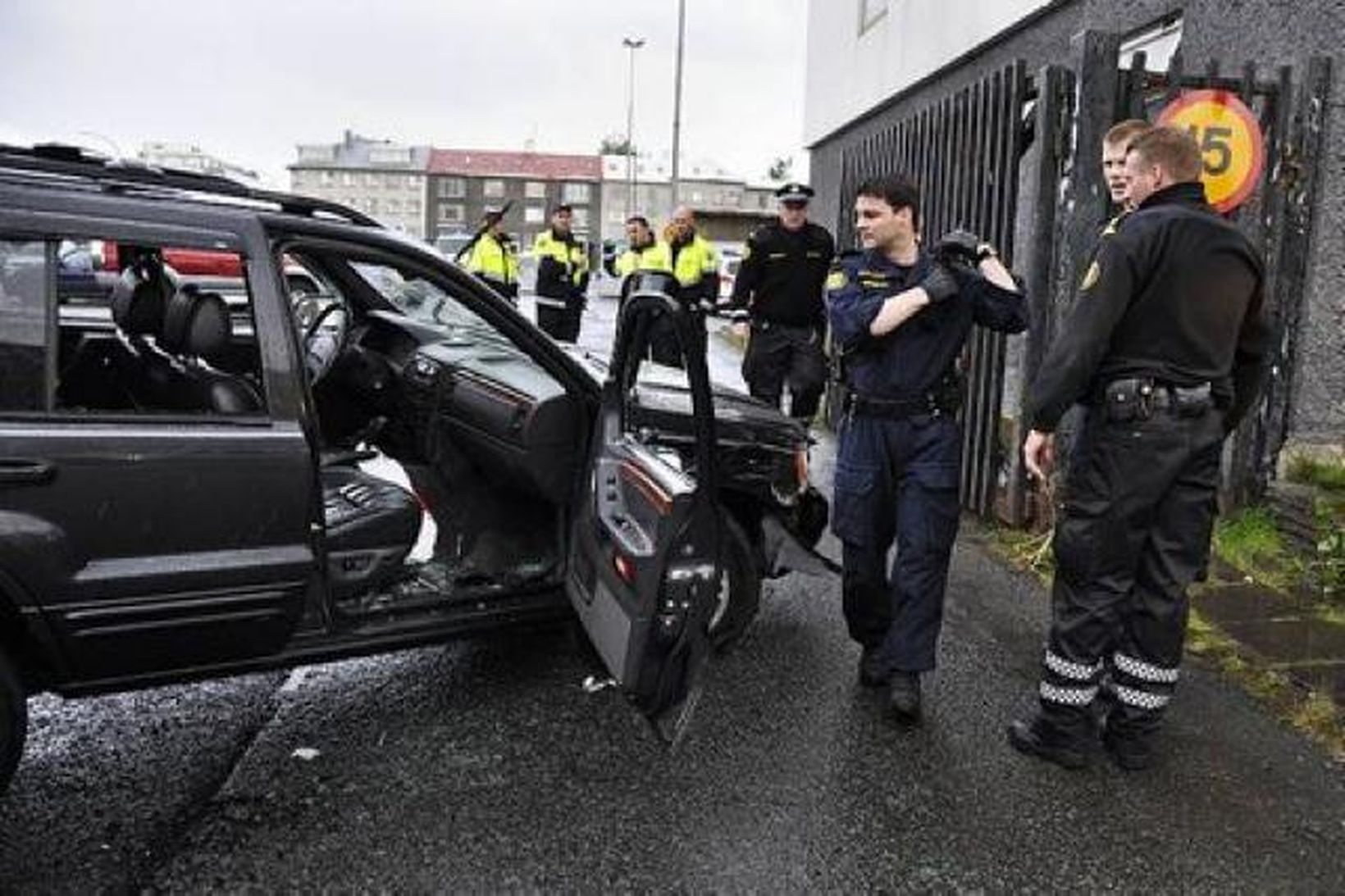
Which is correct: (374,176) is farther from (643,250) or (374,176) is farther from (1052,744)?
(1052,744)

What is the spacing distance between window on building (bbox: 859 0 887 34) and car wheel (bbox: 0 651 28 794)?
10.7 metres

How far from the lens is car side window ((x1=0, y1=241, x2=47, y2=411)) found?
2809mm

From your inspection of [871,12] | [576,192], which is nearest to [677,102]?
[871,12]

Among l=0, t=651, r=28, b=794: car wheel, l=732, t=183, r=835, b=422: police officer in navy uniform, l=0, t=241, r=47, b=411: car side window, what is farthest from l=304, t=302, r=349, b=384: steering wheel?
A: l=732, t=183, r=835, b=422: police officer in navy uniform

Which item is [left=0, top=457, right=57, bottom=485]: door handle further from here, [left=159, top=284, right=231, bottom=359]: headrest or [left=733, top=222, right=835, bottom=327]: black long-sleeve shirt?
[left=733, top=222, right=835, bottom=327]: black long-sleeve shirt

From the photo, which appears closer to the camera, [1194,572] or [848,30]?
[1194,572]

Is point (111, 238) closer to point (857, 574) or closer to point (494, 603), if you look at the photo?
point (494, 603)

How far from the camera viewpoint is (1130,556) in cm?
344

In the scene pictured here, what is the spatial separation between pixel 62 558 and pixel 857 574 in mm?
2412

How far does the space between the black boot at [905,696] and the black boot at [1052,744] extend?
33 centimetres

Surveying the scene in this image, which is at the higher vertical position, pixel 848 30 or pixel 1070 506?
pixel 848 30

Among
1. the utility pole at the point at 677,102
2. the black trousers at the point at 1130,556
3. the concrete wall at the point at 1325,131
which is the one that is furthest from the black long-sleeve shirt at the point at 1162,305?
the utility pole at the point at 677,102

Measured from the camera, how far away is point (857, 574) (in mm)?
4023

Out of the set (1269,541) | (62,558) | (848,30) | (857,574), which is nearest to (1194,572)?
(857,574)
